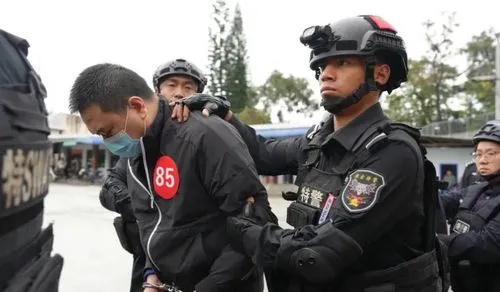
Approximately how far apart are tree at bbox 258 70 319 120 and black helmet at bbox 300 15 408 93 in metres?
46.1

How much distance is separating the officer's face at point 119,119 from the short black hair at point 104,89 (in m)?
0.02

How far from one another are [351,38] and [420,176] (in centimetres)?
58

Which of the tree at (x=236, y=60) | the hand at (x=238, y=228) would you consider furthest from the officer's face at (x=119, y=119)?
the tree at (x=236, y=60)

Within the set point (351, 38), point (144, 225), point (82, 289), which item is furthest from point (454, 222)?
point (82, 289)

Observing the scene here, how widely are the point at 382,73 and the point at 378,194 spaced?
57cm

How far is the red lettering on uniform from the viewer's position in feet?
7.43

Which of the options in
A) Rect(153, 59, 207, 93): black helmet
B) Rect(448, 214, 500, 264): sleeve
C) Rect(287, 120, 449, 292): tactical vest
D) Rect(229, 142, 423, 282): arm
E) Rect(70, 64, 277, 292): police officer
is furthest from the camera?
Rect(153, 59, 207, 93): black helmet

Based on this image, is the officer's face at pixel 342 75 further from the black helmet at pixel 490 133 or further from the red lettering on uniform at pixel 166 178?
the black helmet at pixel 490 133

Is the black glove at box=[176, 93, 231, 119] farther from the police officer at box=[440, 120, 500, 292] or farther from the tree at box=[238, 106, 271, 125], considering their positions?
the tree at box=[238, 106, 271, 125]

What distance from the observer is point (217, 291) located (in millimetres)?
2189

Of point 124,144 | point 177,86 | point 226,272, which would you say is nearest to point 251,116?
point 177,86

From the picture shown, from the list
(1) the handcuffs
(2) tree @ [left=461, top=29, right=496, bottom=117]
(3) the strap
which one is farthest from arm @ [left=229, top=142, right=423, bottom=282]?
(2) tree @ [left=461, top=29, right=496, bottom=117]

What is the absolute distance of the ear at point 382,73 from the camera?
2.19 meters

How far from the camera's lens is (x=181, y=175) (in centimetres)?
224
